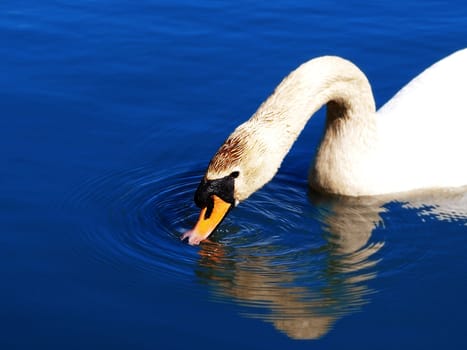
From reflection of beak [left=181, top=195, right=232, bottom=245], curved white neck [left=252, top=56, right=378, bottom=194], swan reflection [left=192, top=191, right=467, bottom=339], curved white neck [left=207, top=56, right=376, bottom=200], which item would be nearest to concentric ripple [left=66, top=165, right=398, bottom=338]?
swan reflection [left=192, top=191, right=467, bottom=339]

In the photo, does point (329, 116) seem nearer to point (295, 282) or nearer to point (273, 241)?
point (273, 241)

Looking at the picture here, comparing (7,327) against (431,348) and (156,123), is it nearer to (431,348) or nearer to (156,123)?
(431,348)

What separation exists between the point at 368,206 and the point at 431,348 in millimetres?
2426

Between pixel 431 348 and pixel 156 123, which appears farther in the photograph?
pixel 156 123

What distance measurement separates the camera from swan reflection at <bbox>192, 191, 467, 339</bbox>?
23.7ft

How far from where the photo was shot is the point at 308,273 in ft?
25.4

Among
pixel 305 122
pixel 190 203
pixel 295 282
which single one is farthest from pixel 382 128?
pixel 295 282

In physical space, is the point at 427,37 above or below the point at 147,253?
above

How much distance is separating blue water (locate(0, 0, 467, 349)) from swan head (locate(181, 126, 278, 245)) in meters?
0.29

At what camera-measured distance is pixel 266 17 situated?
13.2 m

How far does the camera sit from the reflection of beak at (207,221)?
7.98 meters

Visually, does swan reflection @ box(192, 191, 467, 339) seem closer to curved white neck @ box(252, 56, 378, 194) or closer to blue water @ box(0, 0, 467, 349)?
blue water @ box(0, 0, 467, 349)

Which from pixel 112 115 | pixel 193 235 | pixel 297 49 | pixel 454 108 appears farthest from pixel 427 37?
pixel 193 235

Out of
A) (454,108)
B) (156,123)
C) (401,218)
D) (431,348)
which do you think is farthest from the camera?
(156,123)
